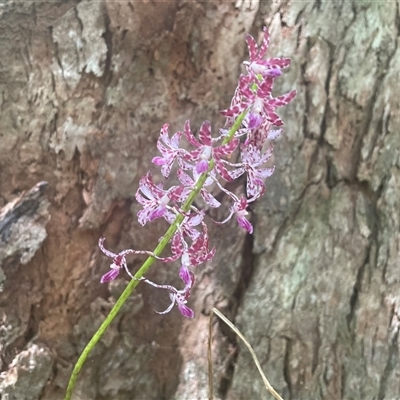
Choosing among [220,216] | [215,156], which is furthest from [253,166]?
[220,216]

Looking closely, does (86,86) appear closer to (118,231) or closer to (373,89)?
(118,231)

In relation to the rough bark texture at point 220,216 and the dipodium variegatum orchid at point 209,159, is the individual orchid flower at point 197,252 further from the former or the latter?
the rough bark texture at point 220,216

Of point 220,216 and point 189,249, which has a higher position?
point 220,216

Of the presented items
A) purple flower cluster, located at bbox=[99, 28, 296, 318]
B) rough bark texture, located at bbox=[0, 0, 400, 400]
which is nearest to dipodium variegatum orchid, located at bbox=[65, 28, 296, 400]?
purple flower cluster, located at bbox=[99, 28, 296, 318]

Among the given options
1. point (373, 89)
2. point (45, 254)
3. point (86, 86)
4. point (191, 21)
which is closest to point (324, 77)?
point (373, 89)

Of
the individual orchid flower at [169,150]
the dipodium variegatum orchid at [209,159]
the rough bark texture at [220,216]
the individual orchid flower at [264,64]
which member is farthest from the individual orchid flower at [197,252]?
the rough bark texture at [220,216]

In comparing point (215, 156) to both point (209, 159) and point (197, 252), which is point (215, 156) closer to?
point (209, 159)

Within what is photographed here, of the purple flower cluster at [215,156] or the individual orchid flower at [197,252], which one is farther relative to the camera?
the individual orchid flower at [197,252]

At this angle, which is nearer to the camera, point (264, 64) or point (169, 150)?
point (264, 64)
